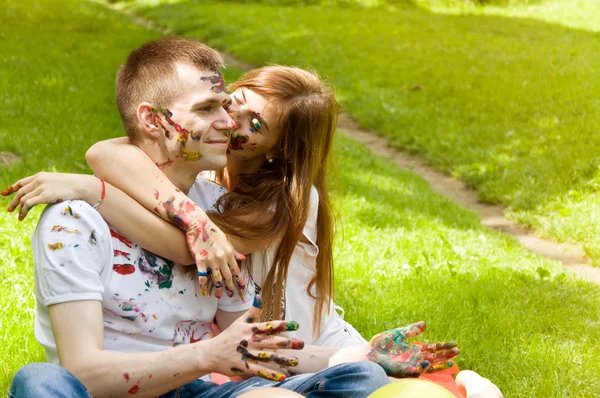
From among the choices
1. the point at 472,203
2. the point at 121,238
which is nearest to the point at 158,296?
the point at 121,238

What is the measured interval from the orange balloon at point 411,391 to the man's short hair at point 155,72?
1.28 meters

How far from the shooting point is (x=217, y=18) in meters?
15.1

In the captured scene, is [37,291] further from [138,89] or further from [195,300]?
[138,89]

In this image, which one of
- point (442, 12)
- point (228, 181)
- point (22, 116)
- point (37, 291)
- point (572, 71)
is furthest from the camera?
point (442, 12)

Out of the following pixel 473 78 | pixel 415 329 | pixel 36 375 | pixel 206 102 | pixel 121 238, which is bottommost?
pixel 473 78

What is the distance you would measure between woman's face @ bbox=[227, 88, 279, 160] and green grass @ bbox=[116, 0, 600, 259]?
240cm

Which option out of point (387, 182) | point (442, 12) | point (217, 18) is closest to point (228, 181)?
point (387, 182)

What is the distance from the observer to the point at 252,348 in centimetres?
221

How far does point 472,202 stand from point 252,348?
5.91 m

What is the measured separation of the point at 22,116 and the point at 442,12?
38.6ft

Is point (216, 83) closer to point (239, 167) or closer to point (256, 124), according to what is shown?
point (256, 124)

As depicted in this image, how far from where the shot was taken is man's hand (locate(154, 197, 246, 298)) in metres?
2.52

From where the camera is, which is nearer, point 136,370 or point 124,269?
point 136,370

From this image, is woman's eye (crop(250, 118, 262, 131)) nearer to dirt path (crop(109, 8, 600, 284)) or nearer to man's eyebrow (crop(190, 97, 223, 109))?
man's eyebrow (crop(190, 97, 223, 109))
